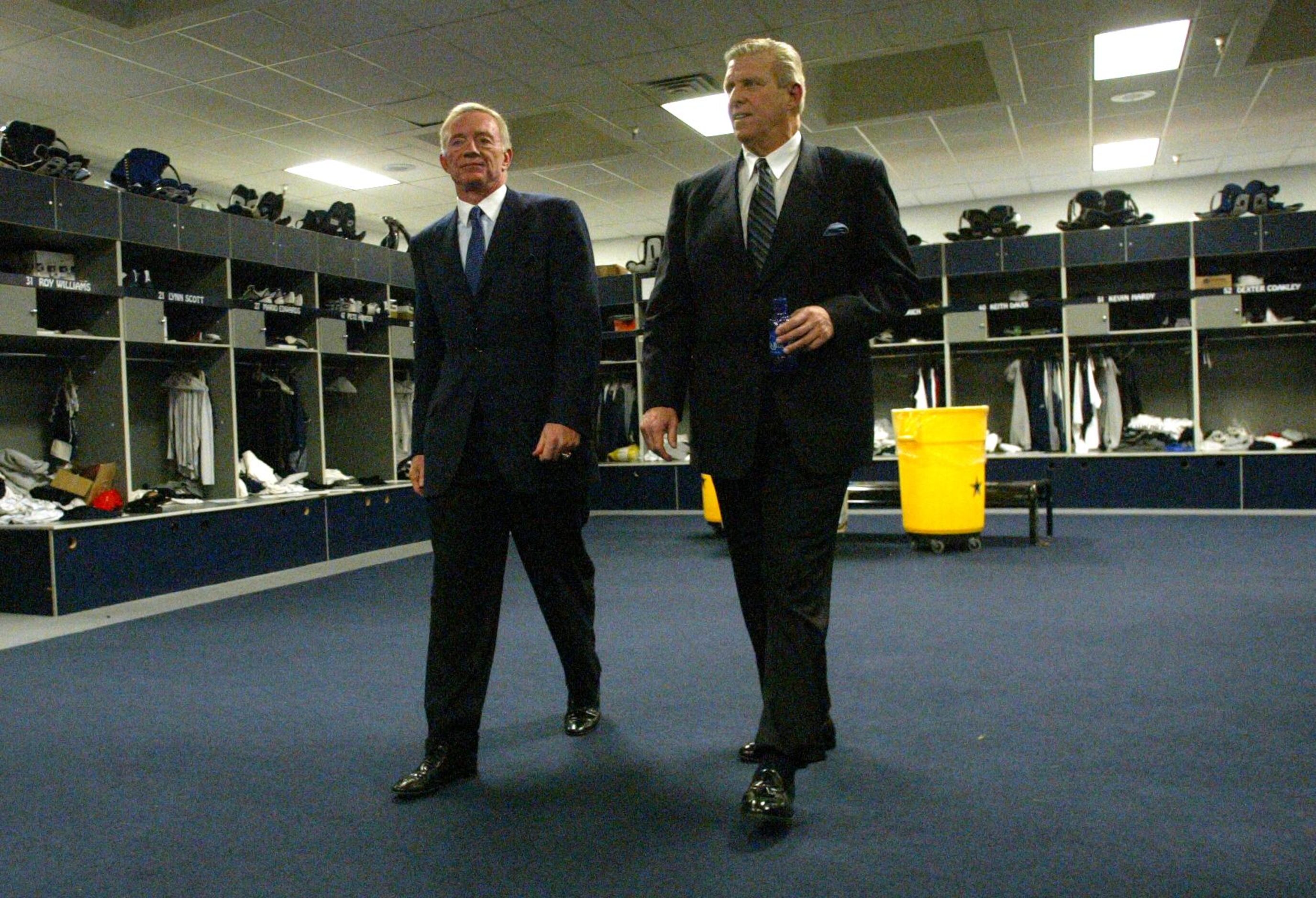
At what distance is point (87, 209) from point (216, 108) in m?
1.41

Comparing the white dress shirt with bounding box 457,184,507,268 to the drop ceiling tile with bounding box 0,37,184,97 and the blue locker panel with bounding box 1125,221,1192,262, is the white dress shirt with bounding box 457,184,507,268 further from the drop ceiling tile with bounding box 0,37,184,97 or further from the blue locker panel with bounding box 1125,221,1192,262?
the blue locker panel with bounding box 1125,221,1192,262

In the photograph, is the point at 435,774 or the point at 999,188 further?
the point at 999,188

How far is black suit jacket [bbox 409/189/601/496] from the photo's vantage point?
7.38 feet

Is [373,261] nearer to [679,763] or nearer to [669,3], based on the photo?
[669,3]

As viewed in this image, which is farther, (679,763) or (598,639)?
(598,639)

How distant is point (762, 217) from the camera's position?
201cm

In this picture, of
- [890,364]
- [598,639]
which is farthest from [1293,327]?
[598,639]

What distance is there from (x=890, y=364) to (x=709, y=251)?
28.2 ft

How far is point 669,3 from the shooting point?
530 cm

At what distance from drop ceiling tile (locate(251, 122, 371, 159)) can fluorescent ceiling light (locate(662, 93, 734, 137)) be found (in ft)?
8.21

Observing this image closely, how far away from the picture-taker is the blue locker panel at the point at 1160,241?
8633 millimetres

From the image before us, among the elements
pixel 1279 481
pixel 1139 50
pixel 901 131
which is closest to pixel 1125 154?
pixel 901 131

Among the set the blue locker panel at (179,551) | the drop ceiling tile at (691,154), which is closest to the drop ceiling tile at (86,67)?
the blue locker panel at (179,551)

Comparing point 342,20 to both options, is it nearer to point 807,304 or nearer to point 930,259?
point 807,304
